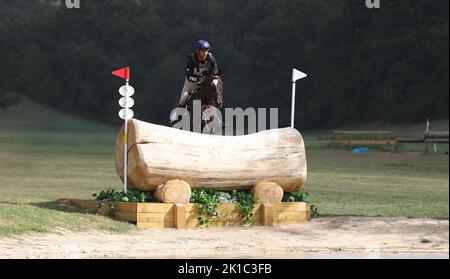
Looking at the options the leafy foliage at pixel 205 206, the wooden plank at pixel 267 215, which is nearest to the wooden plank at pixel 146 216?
the leafy foliage at pixel 205 206

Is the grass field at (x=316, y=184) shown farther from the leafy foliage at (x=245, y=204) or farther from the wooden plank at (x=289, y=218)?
the leafy foliage at (x=245, y=204)

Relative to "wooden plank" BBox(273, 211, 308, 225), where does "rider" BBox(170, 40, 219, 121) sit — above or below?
above

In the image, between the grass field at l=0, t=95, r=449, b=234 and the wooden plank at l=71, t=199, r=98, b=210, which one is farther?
the wooden plank at l=71, t=199, r=98, b=210

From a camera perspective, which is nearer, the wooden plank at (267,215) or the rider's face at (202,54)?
the wooden plank at (267,215)

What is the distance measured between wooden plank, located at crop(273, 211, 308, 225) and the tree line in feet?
119

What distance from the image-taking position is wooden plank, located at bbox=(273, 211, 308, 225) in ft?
44.0

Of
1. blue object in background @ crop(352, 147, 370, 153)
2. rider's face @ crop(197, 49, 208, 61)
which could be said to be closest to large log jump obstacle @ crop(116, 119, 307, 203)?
rider's face @ crop(197, 49, 208, 61)

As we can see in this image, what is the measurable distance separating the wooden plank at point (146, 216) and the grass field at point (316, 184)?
265 millimetres

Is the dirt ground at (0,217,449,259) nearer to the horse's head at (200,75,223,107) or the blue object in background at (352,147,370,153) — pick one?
the horse's head at (200,75,223,107)

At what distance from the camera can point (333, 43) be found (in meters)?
62.4

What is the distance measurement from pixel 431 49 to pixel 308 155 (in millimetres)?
10398

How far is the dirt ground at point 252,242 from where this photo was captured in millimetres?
10219
